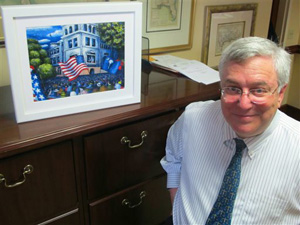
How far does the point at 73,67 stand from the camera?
1070 millimetres

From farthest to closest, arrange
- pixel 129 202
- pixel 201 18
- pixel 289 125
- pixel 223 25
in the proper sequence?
pixel 223 25 → pixel 201 18 → pixel 129 202 → pixel 289 125

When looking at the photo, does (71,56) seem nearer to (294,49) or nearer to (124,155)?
(124,155)

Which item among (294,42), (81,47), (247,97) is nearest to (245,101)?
(247,97)

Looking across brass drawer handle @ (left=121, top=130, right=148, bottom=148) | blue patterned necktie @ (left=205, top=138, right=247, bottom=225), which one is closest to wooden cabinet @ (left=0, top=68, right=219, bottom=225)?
brass drawer handle @ (left=121, top=130, right=148, bottom=148)

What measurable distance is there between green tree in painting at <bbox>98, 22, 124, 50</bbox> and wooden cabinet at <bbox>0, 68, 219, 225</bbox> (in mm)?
230

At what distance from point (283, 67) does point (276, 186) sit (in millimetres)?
353

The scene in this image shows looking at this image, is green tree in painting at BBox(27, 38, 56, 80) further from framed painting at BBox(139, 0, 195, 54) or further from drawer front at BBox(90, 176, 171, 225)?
framed painting at BBox(139, 0, 195, 54)

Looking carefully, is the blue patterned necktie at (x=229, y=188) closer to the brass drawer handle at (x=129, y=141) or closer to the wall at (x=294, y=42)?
the brass drawer handle at (x=129, y=141)

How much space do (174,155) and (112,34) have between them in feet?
1.63

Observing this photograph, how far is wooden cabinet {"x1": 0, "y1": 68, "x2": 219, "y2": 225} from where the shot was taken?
1.00m

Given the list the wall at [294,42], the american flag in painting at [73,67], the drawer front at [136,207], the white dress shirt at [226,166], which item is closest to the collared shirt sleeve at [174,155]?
the white dress shirt at [226,166]

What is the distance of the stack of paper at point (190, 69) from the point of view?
1470mm

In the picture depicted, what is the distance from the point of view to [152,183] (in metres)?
1.39

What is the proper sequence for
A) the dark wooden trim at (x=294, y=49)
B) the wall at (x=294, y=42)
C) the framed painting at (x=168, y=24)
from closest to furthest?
the framed painting at (x=168, y=24) < the wall at (x=294, y=42) < the dark wooden trim at (x=294, y=49)
